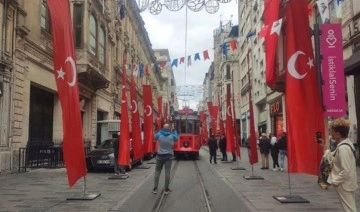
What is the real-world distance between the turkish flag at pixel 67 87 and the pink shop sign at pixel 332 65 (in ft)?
31.1

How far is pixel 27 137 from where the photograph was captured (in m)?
19.8

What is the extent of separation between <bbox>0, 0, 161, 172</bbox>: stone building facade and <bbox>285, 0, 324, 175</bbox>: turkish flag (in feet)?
25.6

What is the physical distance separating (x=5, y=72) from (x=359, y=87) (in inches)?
572

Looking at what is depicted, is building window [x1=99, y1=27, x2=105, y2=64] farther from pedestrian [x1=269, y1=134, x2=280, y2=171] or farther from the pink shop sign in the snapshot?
the pink shop sign

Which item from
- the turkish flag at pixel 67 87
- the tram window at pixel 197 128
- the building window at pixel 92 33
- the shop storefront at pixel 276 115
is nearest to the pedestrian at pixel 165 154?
the turkish flag at pixel 67 87

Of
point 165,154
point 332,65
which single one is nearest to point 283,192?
point 165,154

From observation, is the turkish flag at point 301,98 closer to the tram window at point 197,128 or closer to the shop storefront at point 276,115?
the tram window at point 197,128

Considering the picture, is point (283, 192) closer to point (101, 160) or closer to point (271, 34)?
point (271, 34)

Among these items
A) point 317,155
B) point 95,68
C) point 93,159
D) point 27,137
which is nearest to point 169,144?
point 317,155

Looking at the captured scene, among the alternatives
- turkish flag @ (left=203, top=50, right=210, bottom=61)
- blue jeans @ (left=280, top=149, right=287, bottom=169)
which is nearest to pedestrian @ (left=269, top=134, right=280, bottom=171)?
blue jeans @ (left=280, top=149, right=287, bottom=169)

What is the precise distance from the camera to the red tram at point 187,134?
29.9 meters

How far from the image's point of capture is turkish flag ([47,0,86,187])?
9953 millimetres

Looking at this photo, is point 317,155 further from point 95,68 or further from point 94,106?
point 94,106

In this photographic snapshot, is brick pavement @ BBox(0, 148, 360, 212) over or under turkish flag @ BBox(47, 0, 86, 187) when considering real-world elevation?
under
